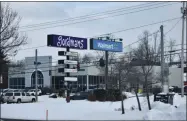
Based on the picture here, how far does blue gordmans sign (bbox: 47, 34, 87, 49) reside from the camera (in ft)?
107

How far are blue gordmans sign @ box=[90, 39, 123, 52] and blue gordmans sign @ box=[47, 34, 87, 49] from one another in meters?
5.38

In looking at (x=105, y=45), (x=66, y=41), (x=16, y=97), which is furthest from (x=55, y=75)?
(x=66, y=41)

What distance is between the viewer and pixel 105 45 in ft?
142

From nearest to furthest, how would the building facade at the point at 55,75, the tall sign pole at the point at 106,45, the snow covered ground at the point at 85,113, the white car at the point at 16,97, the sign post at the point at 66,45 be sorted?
the snow covered ground at the point at 85,113 < the sign post at the point at 66,45 < the tall sign pole at the point at 106,45 < the white car at the point at 16,97 < the building facade at the point at 55,75

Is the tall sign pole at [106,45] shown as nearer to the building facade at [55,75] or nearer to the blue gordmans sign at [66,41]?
the blue gordmans sign at [66,41]

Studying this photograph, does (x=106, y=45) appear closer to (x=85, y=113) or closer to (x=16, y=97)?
(x=16, y=97)

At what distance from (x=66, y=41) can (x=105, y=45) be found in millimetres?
10164

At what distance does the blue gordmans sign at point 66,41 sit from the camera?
32719 millimetres

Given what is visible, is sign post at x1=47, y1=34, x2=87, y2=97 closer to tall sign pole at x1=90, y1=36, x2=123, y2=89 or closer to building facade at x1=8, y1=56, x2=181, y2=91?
tall sign pole at x1=90, y1=36, x2=123, y2=89

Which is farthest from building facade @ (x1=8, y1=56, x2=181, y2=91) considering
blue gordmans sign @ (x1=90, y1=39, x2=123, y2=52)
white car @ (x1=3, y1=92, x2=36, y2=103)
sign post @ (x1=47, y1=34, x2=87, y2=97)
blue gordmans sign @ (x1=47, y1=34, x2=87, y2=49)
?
sign post @ (x1=47, y1=34, x2=87, y2=97)

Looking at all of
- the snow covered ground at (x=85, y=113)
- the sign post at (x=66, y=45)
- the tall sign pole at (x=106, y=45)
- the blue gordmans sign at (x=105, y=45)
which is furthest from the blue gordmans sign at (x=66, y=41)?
the snow covered ground at (x=85, y=113)

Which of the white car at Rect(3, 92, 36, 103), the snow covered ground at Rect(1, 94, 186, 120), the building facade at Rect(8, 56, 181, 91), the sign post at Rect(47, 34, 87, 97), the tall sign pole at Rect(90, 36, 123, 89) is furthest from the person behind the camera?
the building facade at Rect(8, 56, 181, 91)

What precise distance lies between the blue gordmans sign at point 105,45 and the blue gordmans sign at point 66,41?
17.6 feet

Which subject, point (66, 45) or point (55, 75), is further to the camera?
point (55, 75)
